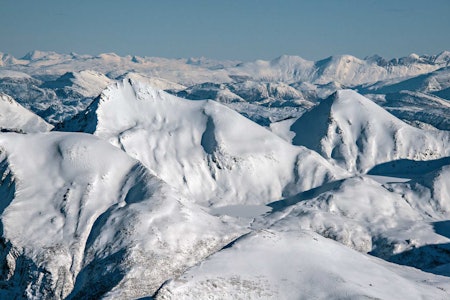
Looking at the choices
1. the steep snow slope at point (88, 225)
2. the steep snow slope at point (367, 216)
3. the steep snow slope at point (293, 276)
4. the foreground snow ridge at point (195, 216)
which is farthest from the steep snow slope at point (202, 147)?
the steep snow slope at point (293, 276)

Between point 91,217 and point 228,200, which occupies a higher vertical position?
point 91,217

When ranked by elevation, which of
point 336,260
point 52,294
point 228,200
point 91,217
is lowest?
point 228,200

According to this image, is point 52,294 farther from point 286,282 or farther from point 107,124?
point 107,124

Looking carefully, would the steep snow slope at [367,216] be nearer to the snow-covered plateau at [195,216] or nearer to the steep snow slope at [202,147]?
the snow-covered plateau at [195,216]

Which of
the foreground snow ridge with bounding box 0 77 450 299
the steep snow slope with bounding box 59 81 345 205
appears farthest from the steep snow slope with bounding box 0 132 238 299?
the steep snow slope with bounding box 59 81 345 205

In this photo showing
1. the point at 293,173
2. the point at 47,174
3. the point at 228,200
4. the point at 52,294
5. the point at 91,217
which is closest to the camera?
the point at 52,294

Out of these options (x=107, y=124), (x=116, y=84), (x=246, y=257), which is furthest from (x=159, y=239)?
(x=116, y=84)

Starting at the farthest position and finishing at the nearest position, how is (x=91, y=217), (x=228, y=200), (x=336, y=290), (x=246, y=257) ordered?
(x=228, y=200), (x=91, y=217), (x=246, y=257), (x=336, y=290)
